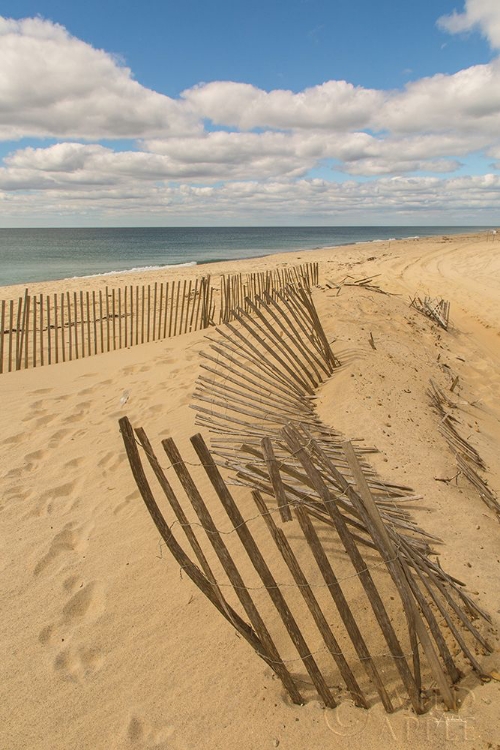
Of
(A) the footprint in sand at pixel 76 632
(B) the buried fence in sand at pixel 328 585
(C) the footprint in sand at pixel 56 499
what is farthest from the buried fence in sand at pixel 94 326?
(A) the footprint in sand at pixel 76 632

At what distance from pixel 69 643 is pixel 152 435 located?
8.08ft

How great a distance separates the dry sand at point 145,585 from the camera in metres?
2.06

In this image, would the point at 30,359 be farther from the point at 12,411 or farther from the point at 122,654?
the point at 122,654

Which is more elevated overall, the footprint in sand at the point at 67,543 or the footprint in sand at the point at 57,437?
the footprint in sand at the point at 57,437

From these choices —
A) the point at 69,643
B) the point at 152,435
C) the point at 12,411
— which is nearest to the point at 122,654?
the point at 69,643

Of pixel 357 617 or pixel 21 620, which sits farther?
pixel 21 620

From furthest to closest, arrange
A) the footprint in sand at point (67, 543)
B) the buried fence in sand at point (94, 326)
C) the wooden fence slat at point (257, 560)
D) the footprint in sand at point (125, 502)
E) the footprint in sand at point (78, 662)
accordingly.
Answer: the buried fence in sand at point (94, 326) < the footprint in sand at point (125, 502) < the footprint in sand at point (67, 543) < the footprint in sand at point (78, 662) < the wooden fence slat at point (257, 560)

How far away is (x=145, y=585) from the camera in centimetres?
289

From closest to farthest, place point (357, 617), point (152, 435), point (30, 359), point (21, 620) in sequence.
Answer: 1. point (357, 617)
2. point (21, 620)
3. point (152, 435)
4. point (30, 359)

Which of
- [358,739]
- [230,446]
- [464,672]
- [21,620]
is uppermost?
[230,446]

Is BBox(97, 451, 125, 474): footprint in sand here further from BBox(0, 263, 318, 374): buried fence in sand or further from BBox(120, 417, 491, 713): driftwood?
BBox(0, 263, 318, 374): buried fence in sand

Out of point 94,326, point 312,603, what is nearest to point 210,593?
point 312,603

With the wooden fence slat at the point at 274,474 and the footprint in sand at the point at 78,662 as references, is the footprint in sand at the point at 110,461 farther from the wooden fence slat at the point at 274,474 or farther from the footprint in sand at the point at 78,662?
the wooden fence slat at the point at 274,474

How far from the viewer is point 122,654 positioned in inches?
97.0
